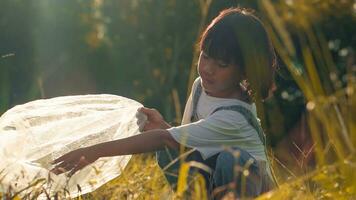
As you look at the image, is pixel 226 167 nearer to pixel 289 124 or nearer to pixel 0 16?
pixel 289 124

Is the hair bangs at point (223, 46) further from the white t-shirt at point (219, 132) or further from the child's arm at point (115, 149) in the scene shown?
the child's arm at point (115, 149)

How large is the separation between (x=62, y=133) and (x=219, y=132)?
0.66 metres

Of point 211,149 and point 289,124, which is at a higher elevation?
point 211,149

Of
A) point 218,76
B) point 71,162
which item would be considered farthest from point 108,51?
point 71,162

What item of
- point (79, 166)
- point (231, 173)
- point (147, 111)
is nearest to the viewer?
point (79, 166)

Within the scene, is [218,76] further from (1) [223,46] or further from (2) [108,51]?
(2) [108,51]

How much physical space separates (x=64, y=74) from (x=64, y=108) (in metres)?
9.22

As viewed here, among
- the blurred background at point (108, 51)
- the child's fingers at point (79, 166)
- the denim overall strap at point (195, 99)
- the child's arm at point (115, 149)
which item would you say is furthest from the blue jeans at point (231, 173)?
the blurred background at point (108, 51)

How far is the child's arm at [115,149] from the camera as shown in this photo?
117 inches

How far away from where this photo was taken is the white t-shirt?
3.37m

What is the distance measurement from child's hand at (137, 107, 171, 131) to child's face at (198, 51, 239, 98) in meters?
0.23

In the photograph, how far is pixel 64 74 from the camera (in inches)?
511

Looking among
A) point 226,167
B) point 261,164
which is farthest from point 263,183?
point 226,167

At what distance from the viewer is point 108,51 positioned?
13812 millimetres
